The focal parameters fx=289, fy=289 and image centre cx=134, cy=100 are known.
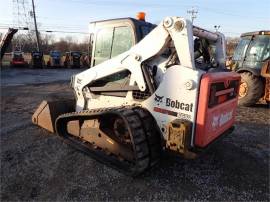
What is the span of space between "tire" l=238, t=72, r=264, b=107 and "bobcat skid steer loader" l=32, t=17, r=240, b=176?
4129 mm

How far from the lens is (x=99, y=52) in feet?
15.4

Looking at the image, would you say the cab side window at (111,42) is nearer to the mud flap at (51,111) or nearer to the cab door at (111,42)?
the cab door at (111,42)

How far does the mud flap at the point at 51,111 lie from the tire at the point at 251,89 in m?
5.36

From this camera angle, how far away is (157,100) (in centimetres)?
375

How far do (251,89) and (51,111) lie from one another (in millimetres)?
5865

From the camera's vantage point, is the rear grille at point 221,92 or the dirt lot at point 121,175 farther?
the rear grille at point 221,92

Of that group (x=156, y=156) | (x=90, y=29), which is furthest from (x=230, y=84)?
(x=90, y=29)

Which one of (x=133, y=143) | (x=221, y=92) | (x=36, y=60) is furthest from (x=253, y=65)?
(x=36, y=60)

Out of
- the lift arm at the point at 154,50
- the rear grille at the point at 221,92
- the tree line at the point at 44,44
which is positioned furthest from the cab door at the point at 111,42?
the tree line at the point at 44,44

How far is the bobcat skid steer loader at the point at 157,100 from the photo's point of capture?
136 inches

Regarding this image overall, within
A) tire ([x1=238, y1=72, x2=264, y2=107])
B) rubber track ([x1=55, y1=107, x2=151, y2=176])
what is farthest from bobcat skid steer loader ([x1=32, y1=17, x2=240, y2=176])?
tire ([x1=238, y1=72, x2=264, y2=107])

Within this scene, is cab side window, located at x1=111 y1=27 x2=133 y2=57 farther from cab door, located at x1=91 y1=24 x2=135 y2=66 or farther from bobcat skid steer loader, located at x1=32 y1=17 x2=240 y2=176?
bobcat skid steer loader, located at x1=32 y1=17 x2=240 y2=176

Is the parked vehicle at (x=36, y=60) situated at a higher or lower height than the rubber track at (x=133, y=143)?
lower

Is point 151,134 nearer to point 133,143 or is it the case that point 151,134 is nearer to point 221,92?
point 133,143
